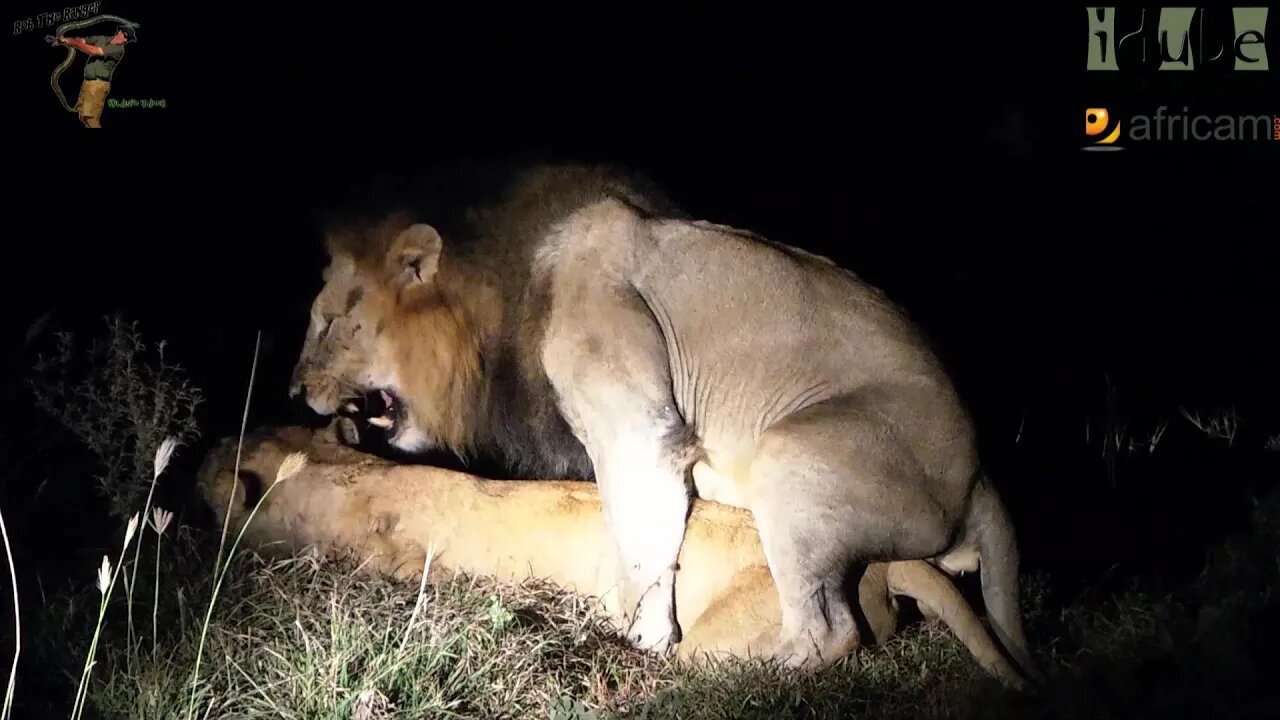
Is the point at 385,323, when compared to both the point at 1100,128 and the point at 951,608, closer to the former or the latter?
the point at 951,608

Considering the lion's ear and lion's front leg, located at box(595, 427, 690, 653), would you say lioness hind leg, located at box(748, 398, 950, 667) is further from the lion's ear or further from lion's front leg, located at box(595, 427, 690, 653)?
the lion's ear

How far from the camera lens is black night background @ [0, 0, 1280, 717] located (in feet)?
11.9

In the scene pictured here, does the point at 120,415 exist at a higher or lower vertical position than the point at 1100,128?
lower

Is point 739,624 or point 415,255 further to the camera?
point 415,255

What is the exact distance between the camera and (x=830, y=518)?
3.50 metres

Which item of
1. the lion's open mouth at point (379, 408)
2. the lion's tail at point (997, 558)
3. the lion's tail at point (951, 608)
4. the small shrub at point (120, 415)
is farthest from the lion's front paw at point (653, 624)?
the small shrub at point (120, 415)

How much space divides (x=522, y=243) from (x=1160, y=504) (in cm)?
282

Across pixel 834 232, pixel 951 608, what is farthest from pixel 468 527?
pixel 834 232

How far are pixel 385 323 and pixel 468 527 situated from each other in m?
0.86

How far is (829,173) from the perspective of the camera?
6758 mm

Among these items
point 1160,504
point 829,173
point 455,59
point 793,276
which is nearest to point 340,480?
point 793,276

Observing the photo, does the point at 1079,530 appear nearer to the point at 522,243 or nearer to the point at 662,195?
the point at 662,195

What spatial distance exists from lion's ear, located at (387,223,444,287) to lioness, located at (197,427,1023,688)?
0.70 metres

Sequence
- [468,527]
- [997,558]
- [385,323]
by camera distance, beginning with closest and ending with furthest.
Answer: [997,558] < [468,527] < [385,323]
